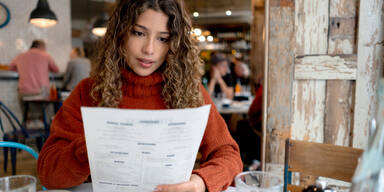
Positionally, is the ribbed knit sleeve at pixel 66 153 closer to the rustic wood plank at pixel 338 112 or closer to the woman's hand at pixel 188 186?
the woman's hand at pixel 188 186

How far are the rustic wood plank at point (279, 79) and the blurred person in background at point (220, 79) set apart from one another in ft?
8.09

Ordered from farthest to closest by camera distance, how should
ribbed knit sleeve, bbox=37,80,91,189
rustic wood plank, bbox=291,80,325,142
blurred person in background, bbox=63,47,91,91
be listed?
blurred person in background, bbox=63,47,91,91, rustic wood plank, bbox=291,80,325,142, ribbed knit sleeve, bbox=37,80,91,189

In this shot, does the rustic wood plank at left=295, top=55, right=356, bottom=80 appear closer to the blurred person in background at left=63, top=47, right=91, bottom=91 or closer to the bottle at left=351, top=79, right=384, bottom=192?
the bottle at left=351, top=79, right=384, bottom=192

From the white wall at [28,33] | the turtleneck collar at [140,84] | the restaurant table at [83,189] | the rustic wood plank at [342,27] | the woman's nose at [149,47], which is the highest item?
the white wall at [28,33]

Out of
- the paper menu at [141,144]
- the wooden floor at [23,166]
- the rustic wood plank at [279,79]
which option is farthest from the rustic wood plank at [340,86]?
the wooden floor at [23,166]

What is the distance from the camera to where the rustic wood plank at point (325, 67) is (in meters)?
1.53

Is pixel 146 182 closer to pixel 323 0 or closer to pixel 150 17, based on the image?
pixel 150 17

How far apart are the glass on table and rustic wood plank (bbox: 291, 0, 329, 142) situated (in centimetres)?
108

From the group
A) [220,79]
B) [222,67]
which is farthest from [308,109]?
[222,67]

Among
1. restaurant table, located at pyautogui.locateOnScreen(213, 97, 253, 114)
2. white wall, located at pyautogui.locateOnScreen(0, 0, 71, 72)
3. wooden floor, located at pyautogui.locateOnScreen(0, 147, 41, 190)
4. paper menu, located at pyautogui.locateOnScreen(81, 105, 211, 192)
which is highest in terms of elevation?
white wall, located at pyautogui.locateOnScreen(0, 0, 71, 72)

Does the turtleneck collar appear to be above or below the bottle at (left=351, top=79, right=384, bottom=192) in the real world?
above

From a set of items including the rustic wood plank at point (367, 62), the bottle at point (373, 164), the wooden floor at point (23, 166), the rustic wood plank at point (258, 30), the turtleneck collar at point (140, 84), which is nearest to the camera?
the bottle at point (373, 164)

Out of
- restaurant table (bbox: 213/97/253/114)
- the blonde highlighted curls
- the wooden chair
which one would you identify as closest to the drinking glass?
the blonde highlighted curls

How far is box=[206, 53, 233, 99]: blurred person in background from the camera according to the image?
165 inches
